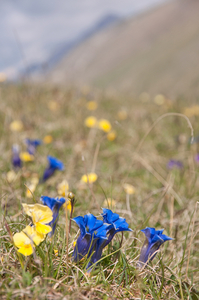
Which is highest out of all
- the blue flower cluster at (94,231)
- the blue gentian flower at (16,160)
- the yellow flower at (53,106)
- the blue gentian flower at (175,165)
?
the blue flower cluster at (94,231)

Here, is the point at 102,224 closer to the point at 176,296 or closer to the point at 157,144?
the point at 176,296

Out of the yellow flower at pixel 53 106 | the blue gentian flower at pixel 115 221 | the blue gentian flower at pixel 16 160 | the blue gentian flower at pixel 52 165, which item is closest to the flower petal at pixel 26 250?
the blue gentian flower at pixel 115 221

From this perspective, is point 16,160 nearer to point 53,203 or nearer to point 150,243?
point 53,203

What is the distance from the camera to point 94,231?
135 centimetres

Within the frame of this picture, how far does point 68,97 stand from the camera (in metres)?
7.20

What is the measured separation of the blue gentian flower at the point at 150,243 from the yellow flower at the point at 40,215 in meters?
0.55

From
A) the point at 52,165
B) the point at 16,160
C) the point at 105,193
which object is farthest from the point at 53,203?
the point at 16,160

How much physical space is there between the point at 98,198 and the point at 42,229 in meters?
1.73

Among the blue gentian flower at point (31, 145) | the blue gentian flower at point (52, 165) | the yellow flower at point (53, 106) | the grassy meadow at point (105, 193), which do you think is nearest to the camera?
the grassy meadow at point (105, 193)

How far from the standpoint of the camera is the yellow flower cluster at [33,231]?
1.24m

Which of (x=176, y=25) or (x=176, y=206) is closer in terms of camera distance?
(x=176, y=206)

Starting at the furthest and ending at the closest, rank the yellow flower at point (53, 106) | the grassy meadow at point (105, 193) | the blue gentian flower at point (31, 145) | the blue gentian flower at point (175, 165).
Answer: the yellow flower at point (53, 106)
the blue gentian flower at point (175, 165)
the blue gentian flower at point (31, 145)
the grassy meadow at point (105, 193)

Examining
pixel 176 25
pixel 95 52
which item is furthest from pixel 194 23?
pixel 95 52

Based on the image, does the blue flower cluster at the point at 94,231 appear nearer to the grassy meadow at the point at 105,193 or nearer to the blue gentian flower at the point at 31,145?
the grassy meadow at the point at 105,193
